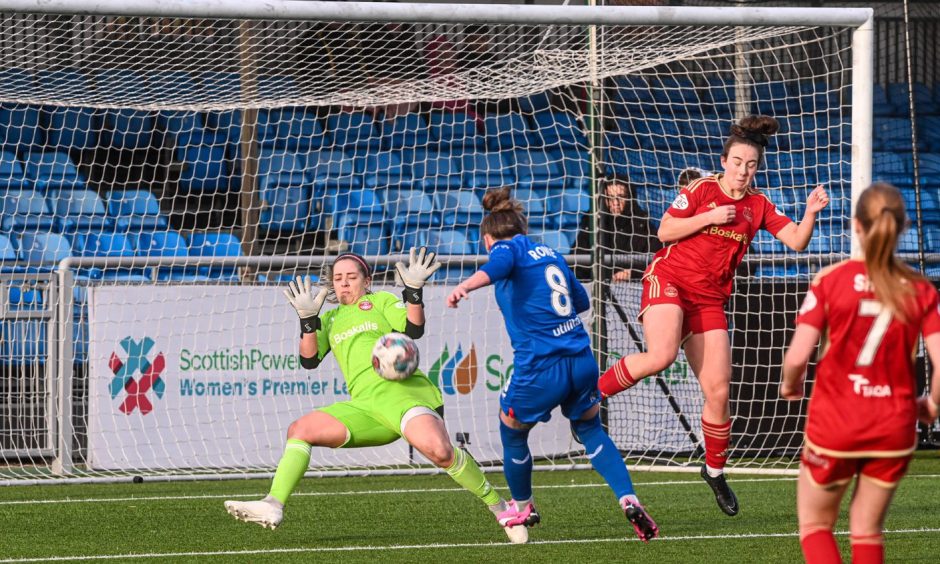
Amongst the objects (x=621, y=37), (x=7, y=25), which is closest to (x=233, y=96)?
(x=7, y=25)

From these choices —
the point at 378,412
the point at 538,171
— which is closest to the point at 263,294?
the point at 378,412

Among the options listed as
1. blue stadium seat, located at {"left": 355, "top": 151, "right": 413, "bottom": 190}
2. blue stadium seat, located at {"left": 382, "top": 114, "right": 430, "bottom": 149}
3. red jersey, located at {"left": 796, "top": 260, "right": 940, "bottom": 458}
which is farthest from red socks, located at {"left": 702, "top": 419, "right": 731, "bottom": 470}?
blue stadium seat, located at {"left": 382, "top": 114, "right": 430, "bottom": 149}

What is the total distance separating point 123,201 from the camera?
1302cm

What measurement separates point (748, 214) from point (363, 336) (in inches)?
84.9

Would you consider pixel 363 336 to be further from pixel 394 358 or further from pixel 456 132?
pixel 456 132

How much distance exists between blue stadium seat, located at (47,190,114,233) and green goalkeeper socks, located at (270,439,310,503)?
6.85 m

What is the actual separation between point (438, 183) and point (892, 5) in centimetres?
691

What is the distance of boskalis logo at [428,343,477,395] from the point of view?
1066 cm

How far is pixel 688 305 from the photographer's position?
7.13 meters

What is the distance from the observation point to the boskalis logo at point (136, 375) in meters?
10.0

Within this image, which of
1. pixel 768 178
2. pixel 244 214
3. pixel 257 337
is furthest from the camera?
pixel 768 178

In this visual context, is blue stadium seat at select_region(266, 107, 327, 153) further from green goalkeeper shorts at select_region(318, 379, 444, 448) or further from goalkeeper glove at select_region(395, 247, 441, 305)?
green goalkeeper shorts at select_region(318, 379, 444, 448)

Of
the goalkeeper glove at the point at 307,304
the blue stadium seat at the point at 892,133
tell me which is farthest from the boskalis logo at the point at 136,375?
the blue stadium seat at the point at 892,133

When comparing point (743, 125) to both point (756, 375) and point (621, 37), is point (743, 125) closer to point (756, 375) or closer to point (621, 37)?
point (621, 37)
